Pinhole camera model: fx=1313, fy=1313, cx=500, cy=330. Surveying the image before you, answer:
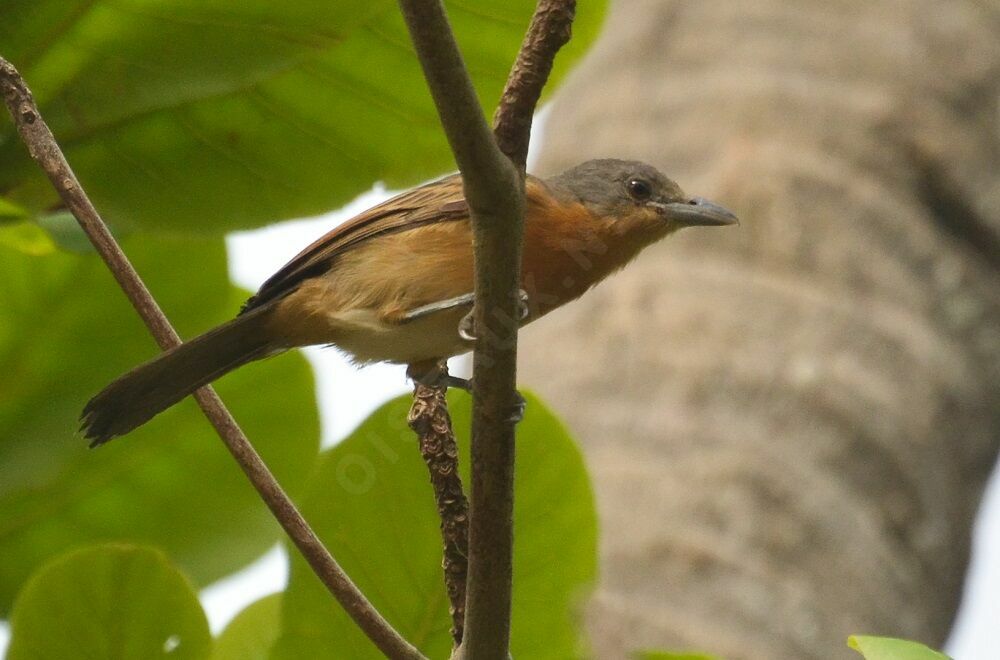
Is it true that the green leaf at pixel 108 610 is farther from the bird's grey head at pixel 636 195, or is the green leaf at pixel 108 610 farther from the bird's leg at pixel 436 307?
the bird's grey head at pixel 636 195

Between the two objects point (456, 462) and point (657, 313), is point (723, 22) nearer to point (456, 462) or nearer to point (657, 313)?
point (657, 313)

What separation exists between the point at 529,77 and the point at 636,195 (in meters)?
2.16

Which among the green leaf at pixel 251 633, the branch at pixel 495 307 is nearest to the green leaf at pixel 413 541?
the green leaf at pixel 251 633

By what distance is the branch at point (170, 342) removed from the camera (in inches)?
94.9

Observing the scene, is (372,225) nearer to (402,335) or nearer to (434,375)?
(402,335)

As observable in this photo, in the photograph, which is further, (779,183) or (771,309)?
(779,183)

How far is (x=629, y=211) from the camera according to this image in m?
4.22

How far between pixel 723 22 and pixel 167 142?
12.6 ft

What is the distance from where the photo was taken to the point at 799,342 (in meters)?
5.43

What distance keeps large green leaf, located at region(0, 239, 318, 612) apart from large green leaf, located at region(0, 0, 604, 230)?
0.22 meters

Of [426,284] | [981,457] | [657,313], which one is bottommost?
[981,457]

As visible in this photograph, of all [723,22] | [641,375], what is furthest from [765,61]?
[641,375]

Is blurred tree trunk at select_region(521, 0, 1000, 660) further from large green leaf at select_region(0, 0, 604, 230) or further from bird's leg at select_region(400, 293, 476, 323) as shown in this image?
large green leaf at select_region(0, 0, 604, 230)

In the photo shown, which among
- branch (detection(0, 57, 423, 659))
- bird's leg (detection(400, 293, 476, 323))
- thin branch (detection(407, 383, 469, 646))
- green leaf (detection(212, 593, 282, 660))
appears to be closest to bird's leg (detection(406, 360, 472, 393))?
bird's leg (detection(400, 293, 476, 323))
